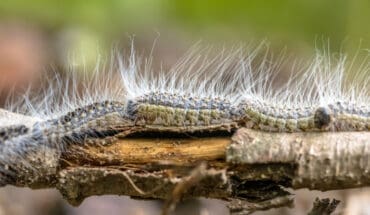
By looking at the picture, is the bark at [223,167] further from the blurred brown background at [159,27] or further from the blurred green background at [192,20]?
the blurred green background at [192,20]

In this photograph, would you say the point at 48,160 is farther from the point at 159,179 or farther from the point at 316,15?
the point at 316,15

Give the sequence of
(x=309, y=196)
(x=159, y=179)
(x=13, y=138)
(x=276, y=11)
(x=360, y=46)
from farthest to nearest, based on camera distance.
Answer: (x=276, y=11)
(x=360, y=46)
(x=309, y=196)
(x=13, y=138)
(x=159, y=179)

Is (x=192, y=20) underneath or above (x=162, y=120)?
above

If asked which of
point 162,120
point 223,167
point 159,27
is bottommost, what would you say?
point 223,167

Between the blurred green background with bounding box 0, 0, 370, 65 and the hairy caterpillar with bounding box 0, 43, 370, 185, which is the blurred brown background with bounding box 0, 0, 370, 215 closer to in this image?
the blurred green background with bounding box 0, 0, 370, 65

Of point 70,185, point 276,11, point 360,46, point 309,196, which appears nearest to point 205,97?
point 70,185

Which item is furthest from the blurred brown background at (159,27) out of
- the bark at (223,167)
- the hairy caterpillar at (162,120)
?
the bark at (223,167)

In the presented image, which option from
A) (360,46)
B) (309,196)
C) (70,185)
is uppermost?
(360,46)

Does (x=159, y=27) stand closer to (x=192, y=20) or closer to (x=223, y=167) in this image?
(x=192, y=20)

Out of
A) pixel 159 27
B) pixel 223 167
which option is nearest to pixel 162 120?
pixel 223 167

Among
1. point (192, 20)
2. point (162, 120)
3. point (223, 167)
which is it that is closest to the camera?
point (223, 167)
